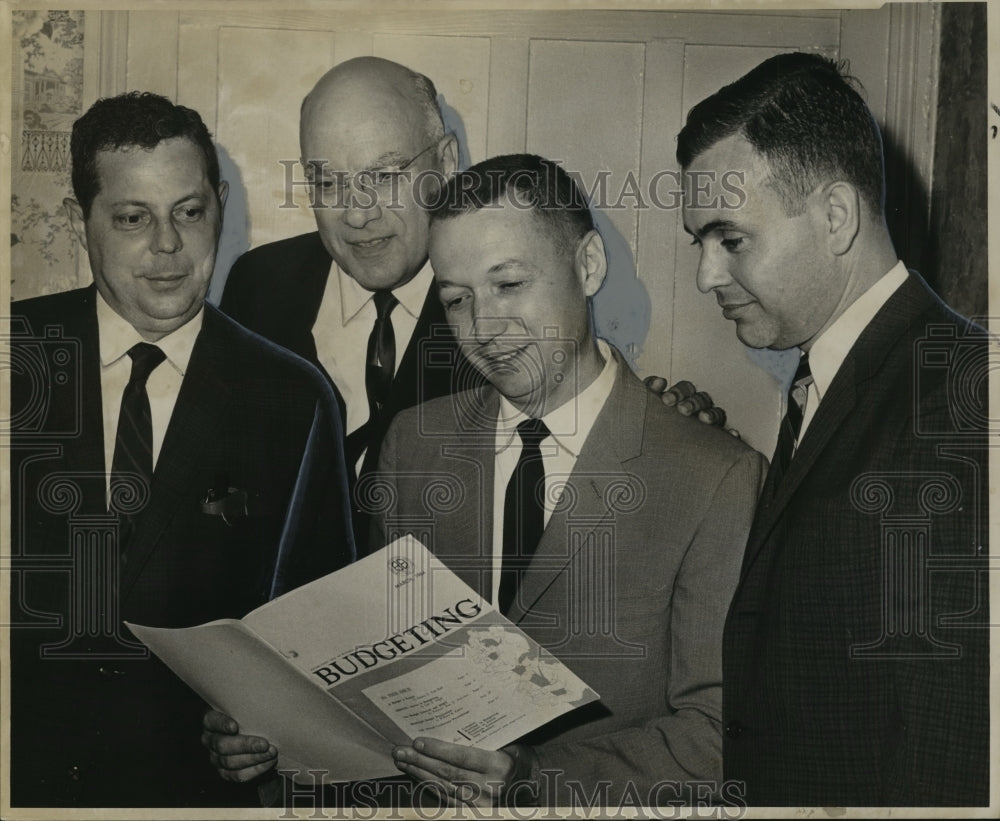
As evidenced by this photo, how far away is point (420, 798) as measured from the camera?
262 cm

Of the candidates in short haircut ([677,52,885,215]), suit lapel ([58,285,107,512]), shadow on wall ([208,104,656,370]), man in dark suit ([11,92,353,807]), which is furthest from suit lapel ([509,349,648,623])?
suit lapel ([58,285,107,512])

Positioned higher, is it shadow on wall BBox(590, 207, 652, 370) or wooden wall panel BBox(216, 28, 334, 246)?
wooden wall panel BBox(216, 28, 334, 246)

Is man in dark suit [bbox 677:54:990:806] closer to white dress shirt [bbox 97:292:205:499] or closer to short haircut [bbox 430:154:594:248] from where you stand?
short haircut [bbox 430:154:594:248]

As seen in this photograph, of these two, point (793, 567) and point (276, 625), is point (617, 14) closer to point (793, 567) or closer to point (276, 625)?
point (793, 567)

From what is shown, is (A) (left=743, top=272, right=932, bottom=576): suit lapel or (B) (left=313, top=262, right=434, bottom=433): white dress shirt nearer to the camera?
(A) (left=743, top=272, right=932, bottom=576): suit lapel

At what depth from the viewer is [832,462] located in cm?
253

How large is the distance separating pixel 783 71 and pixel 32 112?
5.41ft

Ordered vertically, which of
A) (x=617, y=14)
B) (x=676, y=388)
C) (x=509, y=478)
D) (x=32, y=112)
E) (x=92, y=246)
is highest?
(x=617, y=14)

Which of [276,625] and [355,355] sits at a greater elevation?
[355,355]

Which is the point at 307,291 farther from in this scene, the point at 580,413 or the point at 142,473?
the point at 580,413

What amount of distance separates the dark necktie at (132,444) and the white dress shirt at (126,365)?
12mm

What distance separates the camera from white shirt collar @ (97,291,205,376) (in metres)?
2.65

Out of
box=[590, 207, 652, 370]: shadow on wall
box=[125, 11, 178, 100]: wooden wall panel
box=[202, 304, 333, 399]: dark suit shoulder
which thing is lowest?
box=[202, 304, 333, 399]: dark suit shoulder

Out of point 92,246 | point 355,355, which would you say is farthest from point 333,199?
point 92,246
